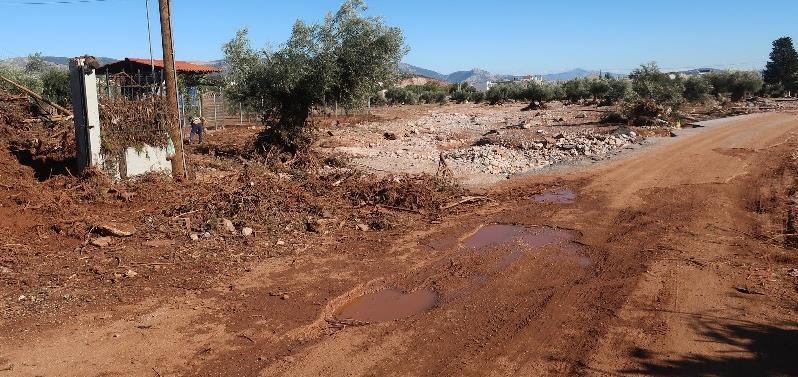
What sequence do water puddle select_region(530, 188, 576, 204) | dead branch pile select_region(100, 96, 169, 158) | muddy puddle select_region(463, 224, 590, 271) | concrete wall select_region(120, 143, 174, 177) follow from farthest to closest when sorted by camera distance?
concrete wall select_region(120, 143, 174, 177), water puddle select_region(530, 188, 576, 204), dead branch pile select_region(100, 96, 169, 158), muddy puddle select_region(463, 224, 590, 271)

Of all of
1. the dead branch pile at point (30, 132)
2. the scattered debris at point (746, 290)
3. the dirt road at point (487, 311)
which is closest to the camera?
the dirt road at point (487, 311)

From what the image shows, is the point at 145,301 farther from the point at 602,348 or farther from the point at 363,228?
the point at 602,348

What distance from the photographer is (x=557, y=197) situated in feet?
42.9

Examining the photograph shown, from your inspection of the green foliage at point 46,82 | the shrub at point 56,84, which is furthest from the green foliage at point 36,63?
the shrub at point 56,84

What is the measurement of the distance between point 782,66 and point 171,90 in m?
61.6

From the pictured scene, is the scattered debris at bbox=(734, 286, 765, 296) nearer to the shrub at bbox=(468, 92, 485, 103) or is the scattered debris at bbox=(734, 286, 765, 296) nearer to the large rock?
the large rock

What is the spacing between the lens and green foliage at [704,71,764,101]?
154ft

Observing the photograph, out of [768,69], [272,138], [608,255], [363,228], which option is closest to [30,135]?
[272,138]

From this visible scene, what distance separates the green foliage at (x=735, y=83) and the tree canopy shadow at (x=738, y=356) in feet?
157

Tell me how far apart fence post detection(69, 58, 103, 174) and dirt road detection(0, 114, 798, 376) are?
245 inches

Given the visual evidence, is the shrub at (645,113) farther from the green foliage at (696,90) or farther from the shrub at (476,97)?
the shrub at (476,97)

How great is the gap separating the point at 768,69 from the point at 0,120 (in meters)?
66.0

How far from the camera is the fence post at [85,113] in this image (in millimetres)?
11797

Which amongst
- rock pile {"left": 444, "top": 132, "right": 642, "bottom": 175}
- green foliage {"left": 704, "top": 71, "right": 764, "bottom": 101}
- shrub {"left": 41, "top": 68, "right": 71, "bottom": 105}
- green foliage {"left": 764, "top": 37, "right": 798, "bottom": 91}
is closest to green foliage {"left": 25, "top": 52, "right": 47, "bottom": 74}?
shrub {"left": 41, "top": 68, "right": 71, "bottom": 105}
